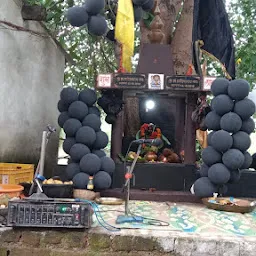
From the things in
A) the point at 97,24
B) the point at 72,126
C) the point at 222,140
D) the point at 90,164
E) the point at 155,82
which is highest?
the point at 97,24

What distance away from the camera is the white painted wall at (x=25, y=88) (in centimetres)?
559

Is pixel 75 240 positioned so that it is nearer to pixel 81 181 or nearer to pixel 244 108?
pixel 81 181

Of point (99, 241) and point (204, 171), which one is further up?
point (204, 171)

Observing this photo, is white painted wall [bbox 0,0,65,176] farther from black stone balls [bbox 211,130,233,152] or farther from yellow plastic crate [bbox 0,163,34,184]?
black stone balls [bbox 211,130,233,152]

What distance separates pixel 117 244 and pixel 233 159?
7.87 ft

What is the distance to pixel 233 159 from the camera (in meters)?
5.05

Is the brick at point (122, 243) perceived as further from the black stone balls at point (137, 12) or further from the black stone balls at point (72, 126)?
the black stone balls at point (137, 12)

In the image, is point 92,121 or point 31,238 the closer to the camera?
point 31,238

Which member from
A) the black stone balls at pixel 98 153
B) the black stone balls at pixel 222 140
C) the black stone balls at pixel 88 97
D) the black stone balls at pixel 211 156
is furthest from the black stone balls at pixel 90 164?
the black stone balls at pixel 222 140

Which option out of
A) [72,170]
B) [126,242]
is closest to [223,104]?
[72,170]

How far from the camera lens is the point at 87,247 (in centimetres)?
338

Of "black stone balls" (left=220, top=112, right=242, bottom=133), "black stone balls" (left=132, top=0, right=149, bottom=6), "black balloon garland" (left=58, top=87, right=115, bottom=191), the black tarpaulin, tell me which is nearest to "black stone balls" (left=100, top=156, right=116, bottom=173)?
"black balloon garland" (left=58, top=87, right=115, bottom=191)

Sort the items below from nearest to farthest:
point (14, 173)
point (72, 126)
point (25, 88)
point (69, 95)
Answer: point (14, 173) → point (72, 126) → point (69, 95) → point (25, 88)

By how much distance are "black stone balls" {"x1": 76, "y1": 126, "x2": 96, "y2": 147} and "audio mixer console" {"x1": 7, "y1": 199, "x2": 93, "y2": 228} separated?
88.1 inches
